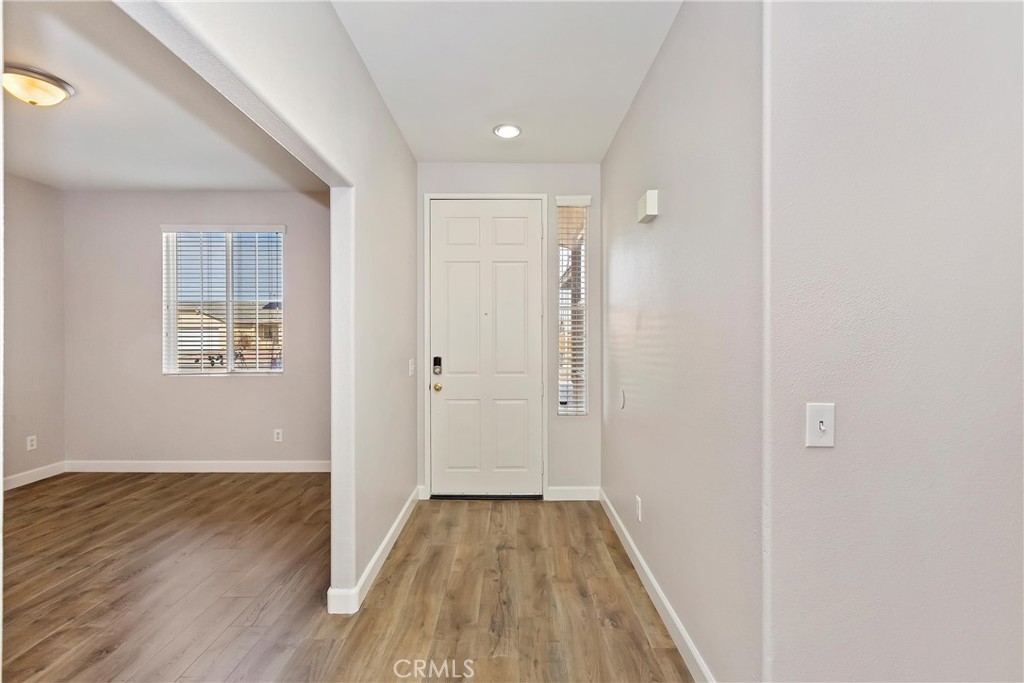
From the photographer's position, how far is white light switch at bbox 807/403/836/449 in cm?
138

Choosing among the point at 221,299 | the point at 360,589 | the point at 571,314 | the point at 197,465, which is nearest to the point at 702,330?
the point at 360,589

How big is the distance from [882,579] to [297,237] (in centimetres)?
468

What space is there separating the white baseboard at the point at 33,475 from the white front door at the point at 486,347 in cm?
345

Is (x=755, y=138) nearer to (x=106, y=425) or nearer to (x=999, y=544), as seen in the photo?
(x=999, y=544)

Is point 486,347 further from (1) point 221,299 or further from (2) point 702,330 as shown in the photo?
(1) point 221,299

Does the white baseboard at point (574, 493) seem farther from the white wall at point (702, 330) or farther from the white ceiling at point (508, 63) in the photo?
the white ceiling at point (508, 63)

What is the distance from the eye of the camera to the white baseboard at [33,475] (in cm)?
406

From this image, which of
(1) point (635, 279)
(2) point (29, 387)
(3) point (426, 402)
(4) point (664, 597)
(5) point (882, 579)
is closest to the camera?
(5) point (882, 579)

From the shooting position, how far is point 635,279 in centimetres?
277

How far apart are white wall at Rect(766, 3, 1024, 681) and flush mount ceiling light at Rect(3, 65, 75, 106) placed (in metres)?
3.24

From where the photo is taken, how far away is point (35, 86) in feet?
8.13

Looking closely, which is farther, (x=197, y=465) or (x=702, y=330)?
(x=197, y=465)

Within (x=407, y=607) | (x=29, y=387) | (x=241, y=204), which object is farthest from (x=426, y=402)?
(x=29, y=387)

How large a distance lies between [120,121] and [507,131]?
236 centimetres
